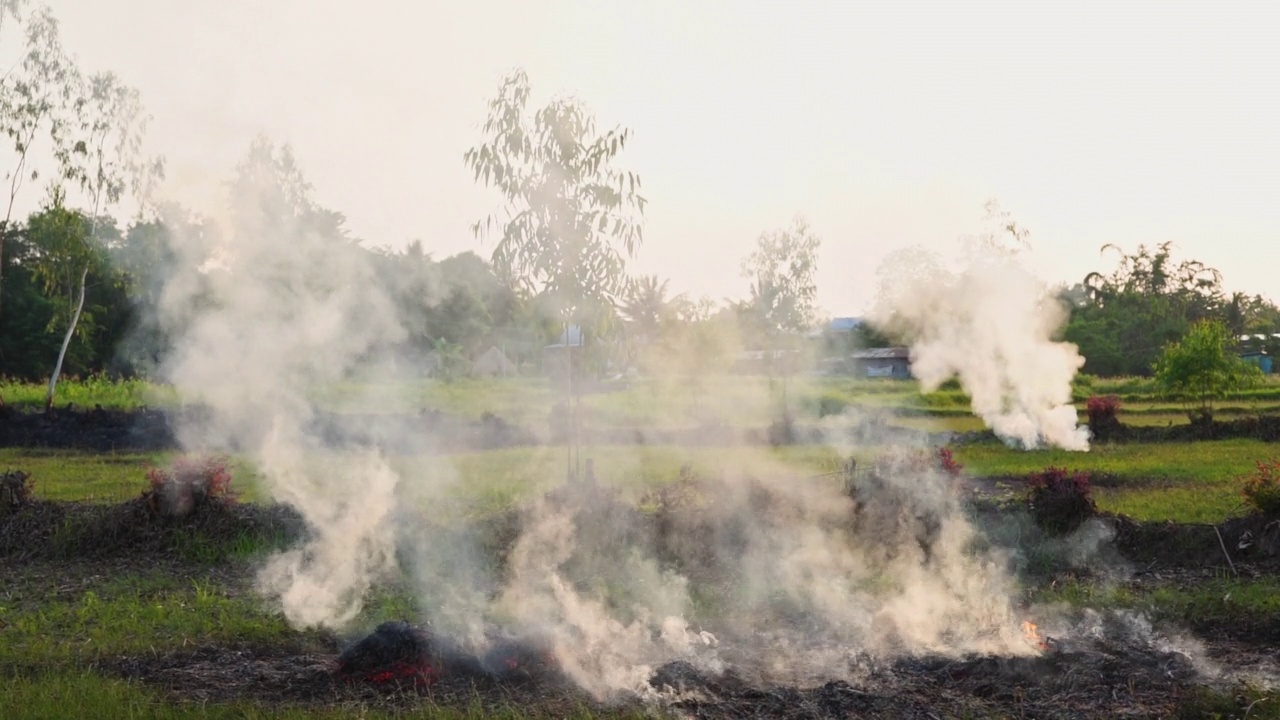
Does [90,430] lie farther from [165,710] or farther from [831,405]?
[831,405]

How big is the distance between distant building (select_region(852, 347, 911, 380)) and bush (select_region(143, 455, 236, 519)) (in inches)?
1738

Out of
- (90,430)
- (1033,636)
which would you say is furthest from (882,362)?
(1033,636)

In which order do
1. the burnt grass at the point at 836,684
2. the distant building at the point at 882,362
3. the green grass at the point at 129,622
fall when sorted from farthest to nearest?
the distant building at the point at 882,362, the green grass at the point at 129,622, the burnt grass at the point at 836,684

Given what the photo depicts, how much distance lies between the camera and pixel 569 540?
1168 cm

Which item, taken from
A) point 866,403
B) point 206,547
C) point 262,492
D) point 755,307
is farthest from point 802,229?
point 206,547

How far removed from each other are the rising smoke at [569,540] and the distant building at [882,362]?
35.4m

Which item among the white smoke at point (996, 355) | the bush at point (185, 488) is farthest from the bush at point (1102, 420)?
the bush at point (185, 488)

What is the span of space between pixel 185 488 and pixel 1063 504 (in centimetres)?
1099

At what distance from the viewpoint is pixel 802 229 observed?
27.3 m

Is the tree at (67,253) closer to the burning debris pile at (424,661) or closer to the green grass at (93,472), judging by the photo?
the green grass at (93,472)

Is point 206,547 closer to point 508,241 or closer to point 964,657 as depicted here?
point 508,241

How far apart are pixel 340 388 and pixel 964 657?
17.7 metres

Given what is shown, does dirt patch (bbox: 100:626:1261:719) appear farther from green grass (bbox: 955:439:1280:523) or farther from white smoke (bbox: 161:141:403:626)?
green grass (bbox: 955:439:1280:523)

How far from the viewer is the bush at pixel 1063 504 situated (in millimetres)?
11758
